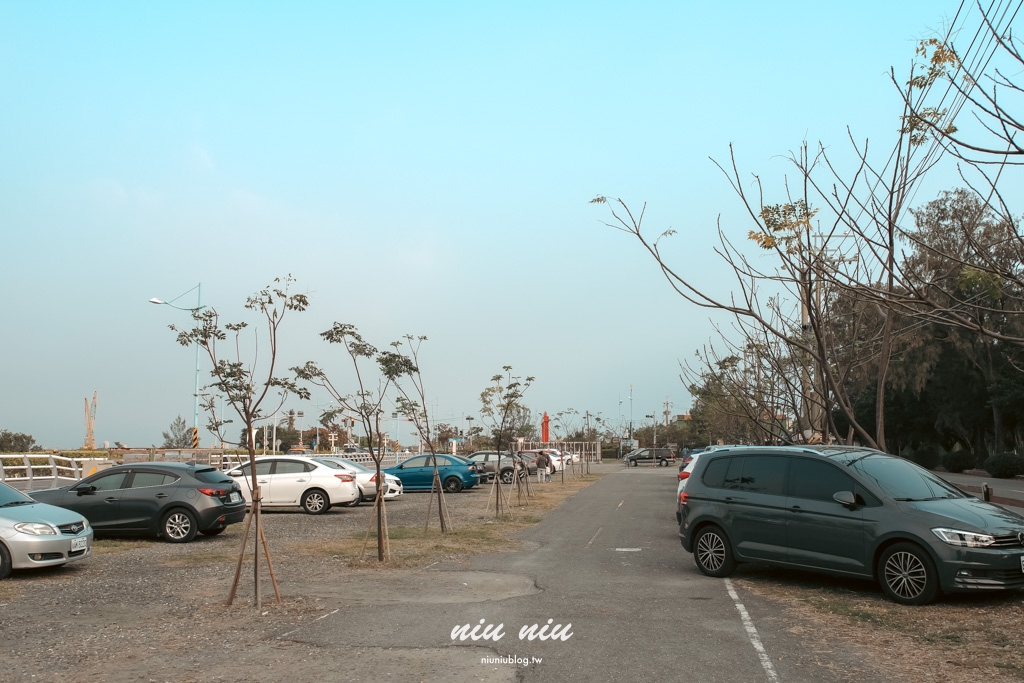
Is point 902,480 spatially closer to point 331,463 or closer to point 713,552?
point 713,552

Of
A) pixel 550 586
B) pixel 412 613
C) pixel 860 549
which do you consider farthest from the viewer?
pixel 550 586

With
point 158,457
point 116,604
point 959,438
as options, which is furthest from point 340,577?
point 959,438

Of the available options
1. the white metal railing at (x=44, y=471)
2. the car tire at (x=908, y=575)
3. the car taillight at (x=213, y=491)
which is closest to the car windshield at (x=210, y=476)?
the car taillight at (x=213, y=491)

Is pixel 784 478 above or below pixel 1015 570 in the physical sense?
above

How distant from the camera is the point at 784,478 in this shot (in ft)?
36.7

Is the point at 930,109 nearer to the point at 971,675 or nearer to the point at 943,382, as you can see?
the point at 971,675

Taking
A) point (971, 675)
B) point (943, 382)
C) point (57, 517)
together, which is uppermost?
point (943, 382)

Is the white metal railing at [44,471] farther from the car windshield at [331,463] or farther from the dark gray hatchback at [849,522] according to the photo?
the dark gray hatchback at [849,522]

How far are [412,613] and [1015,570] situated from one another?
6.32 m

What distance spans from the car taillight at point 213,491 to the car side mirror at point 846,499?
36.6 ft

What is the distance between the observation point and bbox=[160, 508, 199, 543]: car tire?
1609 cm

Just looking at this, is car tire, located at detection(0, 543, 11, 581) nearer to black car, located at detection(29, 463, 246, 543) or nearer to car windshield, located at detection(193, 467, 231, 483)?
black car, located at detection(29, 463, 246, 543)

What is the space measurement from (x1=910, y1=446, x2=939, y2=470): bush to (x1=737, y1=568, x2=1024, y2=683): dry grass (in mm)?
45045

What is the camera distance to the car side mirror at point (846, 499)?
33.3 ft
